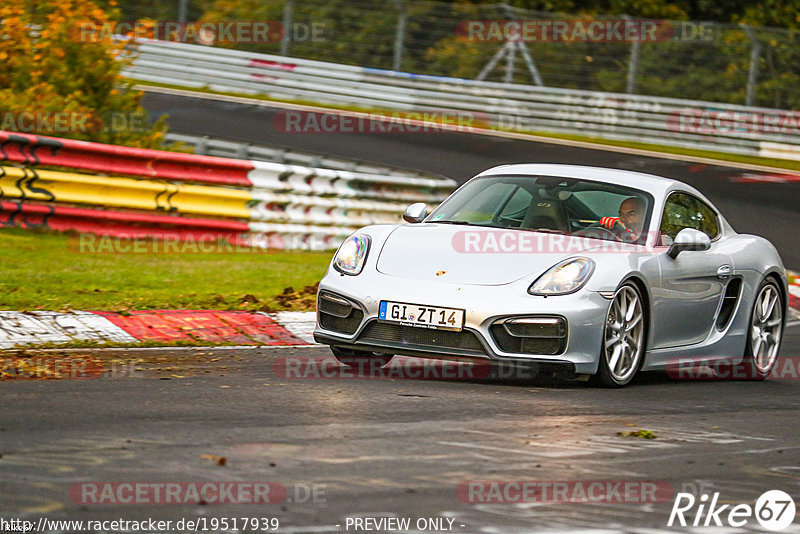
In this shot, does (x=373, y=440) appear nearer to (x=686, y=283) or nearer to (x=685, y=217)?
(x=686, y=283)

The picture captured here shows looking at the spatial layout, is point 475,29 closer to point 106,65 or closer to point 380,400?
point 106,65

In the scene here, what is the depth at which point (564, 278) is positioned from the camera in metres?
7.58

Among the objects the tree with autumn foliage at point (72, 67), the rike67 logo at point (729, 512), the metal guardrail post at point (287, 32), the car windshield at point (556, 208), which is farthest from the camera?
the metal guardrail post at point (287, 32)

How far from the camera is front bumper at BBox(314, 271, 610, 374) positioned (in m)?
7.40

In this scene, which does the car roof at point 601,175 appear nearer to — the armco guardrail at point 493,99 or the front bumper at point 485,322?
the front bumper at point 485,322

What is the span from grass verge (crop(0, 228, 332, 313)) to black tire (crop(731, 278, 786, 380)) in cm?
345

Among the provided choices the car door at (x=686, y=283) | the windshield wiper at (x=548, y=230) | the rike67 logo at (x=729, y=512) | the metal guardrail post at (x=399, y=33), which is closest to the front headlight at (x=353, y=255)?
the windshield wiper at (x=548, y=230)

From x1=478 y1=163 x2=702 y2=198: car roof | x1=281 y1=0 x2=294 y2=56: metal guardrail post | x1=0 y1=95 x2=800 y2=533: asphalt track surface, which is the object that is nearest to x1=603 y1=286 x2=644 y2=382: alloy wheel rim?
x1=0 y1=95 x2=800 y2=533: asphalt track surface

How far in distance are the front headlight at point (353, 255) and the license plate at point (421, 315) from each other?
450mm

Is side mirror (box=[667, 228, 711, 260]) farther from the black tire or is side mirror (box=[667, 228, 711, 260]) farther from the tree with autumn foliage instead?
the tree with autumn foliage

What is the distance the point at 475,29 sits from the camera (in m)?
26.6

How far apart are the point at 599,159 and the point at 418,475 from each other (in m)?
17.8

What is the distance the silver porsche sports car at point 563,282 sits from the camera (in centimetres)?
745

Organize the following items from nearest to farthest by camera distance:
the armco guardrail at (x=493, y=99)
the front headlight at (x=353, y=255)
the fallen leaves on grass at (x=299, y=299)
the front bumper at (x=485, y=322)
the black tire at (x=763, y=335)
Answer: the front bumper at (x=485, y=322) < the front headlight at (x=353, y=255) < the black tire at (x=763, y=335) < the fallen leaves on grass at (x=299, y=299) < the armco guardrail at (x=493, y=99)
